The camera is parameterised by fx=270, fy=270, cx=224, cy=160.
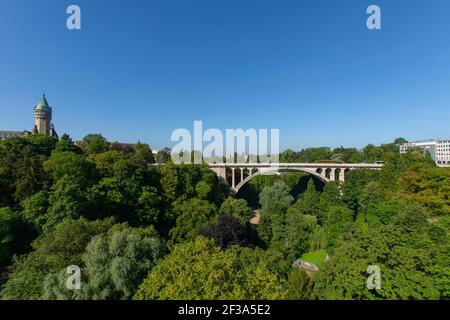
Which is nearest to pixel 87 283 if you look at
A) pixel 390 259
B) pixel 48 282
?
pixel 48 282

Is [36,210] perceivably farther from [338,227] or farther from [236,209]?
[338,227]

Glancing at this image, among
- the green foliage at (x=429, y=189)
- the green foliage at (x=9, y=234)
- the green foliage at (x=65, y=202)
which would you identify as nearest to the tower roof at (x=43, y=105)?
the green foliage at (x=65, y=202)

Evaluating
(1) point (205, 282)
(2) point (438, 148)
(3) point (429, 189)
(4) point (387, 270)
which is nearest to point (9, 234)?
(1) point (205, 282)

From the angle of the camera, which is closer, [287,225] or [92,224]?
[92,224]

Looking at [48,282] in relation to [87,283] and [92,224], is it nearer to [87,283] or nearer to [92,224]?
[87,283]

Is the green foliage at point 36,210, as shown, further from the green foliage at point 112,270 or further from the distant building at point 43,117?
the distant building at point 43,117

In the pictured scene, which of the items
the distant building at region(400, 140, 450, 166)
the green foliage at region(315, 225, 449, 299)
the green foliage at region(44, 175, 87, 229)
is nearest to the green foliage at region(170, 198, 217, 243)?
the green foliage at region(44, 175, 87, 229)
